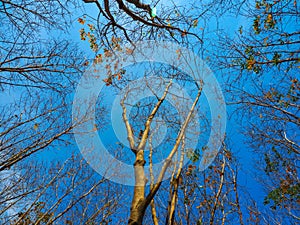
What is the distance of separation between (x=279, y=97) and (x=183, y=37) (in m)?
2.23

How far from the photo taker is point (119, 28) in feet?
13.2

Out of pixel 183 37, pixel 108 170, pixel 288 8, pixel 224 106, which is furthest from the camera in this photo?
pixel 108 170

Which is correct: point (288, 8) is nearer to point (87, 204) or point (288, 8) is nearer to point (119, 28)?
point (119, 28)

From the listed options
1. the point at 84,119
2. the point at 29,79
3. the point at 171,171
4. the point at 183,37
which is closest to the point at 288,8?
the point at 183,37

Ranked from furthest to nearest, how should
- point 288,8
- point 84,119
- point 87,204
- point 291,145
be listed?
point 87,204
point 84,119
point 291,145
point 288,8

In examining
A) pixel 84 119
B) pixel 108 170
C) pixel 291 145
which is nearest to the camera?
pixel 291 145

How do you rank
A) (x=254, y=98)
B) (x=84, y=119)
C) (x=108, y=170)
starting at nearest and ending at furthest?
(x=254, y=98) < (x=84, y=119) < (x=108, y=170)

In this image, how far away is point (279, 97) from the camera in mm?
4719

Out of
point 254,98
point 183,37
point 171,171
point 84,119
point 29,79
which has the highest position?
point 254,98

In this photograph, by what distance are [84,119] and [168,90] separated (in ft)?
7.25

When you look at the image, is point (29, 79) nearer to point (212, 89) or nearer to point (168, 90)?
point (168, 90)

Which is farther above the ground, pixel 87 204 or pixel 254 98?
pixel 254 98

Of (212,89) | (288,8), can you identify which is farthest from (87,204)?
(288,8)

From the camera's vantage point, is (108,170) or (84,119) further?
(108,170)
